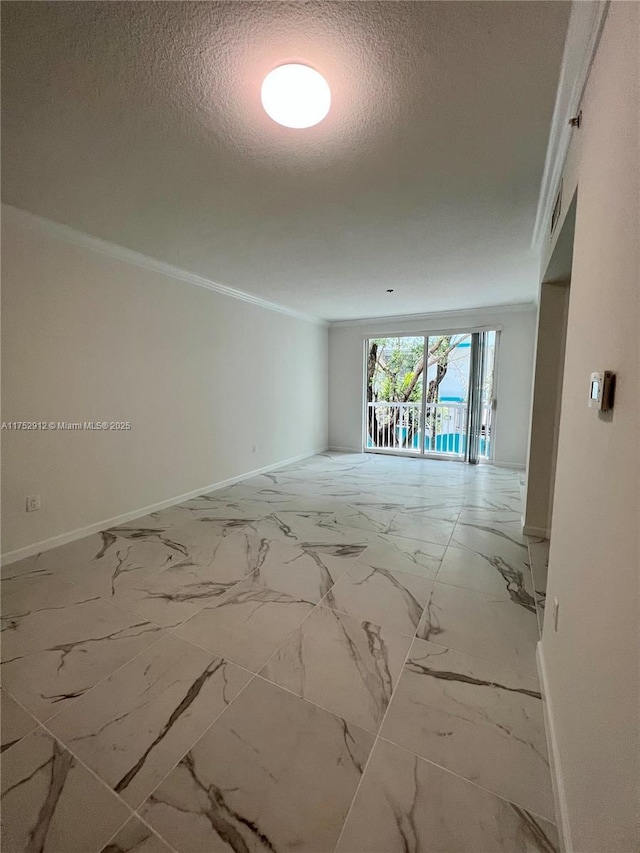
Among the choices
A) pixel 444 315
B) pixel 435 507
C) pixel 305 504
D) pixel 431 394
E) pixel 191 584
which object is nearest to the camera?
pixel 191 584

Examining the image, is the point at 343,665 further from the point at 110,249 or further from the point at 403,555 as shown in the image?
the point at 110,249

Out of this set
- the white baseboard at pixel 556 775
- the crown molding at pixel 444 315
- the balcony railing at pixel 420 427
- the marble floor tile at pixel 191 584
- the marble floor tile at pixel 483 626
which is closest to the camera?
the white baseboard at pixel 556 775

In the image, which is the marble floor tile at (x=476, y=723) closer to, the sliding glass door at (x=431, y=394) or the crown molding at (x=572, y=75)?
the crown molding at (x=572, y=75)

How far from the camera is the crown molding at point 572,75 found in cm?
105

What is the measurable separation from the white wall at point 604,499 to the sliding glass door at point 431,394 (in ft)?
14.5

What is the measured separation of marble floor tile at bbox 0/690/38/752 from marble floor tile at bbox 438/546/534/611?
2.09m

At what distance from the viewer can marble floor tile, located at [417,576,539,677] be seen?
5.38ft

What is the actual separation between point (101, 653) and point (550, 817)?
5.91 feet

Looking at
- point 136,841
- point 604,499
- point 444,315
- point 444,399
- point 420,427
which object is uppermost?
point 444,315

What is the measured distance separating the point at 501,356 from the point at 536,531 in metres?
3.13

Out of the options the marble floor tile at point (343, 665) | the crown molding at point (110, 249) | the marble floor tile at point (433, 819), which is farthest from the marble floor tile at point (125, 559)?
the crown molding at point (110, 249)

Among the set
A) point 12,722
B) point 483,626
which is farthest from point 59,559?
point 483,626

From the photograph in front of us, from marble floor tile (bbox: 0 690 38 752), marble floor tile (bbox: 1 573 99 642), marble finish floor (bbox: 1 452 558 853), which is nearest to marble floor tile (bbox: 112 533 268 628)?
marble finish floor (bbox: 1 452 558 853)

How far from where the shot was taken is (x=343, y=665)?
1.58 meters
